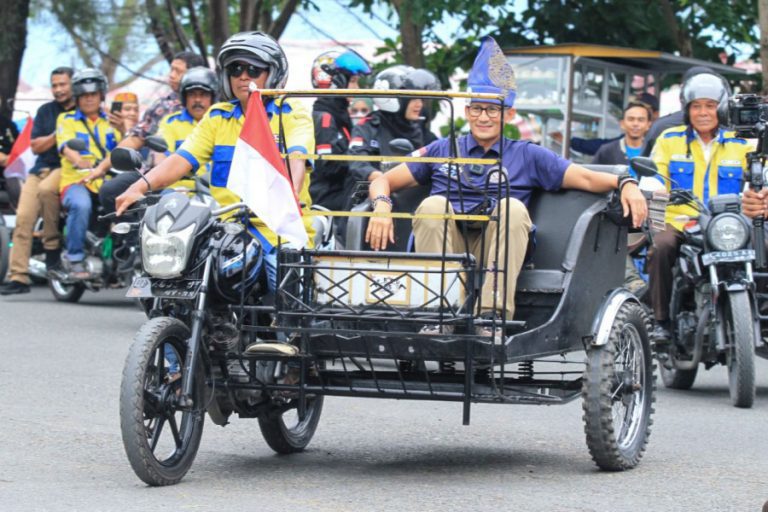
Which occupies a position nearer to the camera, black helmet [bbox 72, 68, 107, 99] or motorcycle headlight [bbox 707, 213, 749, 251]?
motorcycle headlight [bbox 707, 213, 749, 251]

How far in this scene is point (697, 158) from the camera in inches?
434

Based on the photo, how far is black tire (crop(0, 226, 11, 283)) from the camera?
16328 mm

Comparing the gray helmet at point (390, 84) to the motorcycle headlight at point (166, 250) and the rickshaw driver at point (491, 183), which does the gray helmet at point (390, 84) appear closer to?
the rickshaw driver at point (491, 183)

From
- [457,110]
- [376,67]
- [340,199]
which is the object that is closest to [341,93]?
[340,199]

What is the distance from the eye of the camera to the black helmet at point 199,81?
41.4ft

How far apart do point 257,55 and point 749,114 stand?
12.3ft

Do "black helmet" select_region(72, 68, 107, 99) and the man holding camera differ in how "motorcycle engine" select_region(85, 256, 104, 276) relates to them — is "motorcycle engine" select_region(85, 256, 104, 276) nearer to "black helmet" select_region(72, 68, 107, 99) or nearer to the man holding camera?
"black helmet" select_region(72, 68, 107, 99)

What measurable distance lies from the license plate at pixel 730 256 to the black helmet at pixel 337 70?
3446mm

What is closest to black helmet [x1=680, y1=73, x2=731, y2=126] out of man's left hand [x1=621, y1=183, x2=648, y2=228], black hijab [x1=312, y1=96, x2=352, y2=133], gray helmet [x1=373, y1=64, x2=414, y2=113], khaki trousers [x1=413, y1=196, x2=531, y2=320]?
gray helmet [x1=373, y1=64, x2=414, y2=113]

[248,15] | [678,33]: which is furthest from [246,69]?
[248,15]

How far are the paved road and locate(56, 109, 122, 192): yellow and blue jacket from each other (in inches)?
182

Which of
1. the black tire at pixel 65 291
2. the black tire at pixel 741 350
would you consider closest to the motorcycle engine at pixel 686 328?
the black tire at pixel 741 350

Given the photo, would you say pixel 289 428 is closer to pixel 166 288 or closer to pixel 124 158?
pixel 166 288

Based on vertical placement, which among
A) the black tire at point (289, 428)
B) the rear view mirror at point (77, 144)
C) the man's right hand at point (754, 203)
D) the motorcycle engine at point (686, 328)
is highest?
the rear view mirror at point (77, 144)
